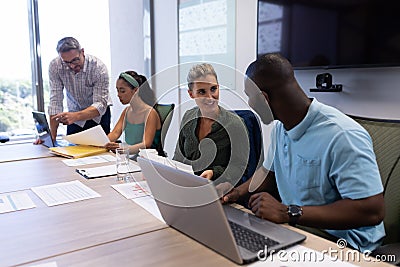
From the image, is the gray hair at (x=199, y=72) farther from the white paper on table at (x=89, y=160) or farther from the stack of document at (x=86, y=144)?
the stack of document at (x=86, y=144)

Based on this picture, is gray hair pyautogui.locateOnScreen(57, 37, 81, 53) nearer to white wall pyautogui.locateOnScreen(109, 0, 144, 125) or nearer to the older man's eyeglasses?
the older man's eyeglasses

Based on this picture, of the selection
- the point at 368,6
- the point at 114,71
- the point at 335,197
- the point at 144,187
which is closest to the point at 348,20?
the point at 368,6

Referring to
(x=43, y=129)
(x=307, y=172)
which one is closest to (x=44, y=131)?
(x=43, y=129)

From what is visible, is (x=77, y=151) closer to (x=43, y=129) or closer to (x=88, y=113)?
(x=43, y=129)

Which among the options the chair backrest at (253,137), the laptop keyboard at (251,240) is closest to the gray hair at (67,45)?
the chair backrest at (253,137)

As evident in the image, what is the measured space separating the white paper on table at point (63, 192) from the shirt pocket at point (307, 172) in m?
0.73

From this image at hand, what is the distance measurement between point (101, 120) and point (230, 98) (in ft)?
5.96

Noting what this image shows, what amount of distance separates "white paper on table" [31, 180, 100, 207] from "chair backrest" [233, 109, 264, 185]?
0.60 meters

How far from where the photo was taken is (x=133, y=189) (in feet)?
4.65

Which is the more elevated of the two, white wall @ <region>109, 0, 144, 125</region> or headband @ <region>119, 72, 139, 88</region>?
white wall @ <region>109, 0, 144, 125</region>

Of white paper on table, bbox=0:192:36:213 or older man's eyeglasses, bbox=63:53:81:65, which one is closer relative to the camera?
white paper on table, bbox=0:192:36:213

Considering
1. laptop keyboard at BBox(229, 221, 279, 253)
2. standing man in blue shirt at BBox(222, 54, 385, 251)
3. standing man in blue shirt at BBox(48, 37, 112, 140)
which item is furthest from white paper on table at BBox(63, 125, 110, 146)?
laptop keyboard at BBox(229, 221, 279, 253)

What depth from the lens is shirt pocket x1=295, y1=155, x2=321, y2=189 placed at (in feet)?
3.84

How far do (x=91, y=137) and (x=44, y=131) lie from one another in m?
0.53
